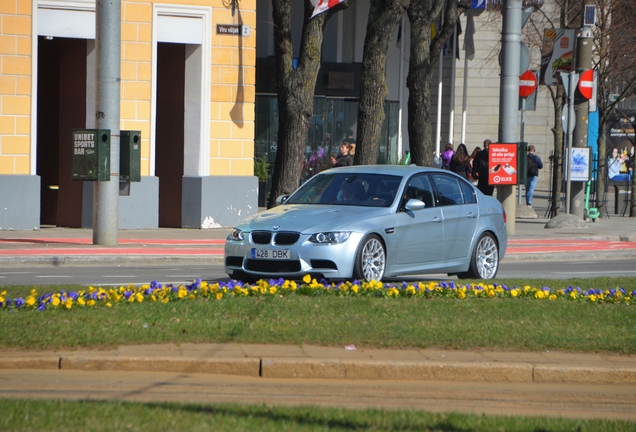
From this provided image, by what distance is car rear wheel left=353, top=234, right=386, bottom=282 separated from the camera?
36.0ft

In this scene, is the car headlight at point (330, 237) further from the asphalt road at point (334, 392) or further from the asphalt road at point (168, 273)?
the asphalt road at point (334, 392)

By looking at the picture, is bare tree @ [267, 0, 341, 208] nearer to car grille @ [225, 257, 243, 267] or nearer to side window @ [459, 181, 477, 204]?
side window @ [459, 181, 477, 204]

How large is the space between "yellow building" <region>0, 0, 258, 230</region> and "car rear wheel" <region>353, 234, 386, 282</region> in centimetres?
956

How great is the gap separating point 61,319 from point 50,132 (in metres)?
14.4

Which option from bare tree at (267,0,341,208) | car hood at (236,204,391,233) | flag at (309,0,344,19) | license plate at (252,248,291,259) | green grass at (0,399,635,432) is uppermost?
flag at (309,0,344,19)

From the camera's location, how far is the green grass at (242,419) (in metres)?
5.16

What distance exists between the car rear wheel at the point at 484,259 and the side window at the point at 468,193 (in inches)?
19.1

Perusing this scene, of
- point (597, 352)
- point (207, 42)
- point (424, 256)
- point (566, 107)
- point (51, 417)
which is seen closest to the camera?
point (51, 417)

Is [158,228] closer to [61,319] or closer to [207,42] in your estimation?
[207,42]

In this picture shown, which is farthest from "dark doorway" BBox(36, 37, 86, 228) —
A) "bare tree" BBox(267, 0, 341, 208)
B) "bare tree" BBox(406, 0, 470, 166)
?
"bare tree" BBox(406, 0, 470, 166)

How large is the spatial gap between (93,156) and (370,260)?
6946mm

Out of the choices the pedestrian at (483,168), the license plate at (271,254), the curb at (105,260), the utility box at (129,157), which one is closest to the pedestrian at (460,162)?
the pedestrian at (483,168)

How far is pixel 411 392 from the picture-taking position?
6734 mm

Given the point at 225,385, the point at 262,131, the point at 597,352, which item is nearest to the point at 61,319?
the point at 225,385
